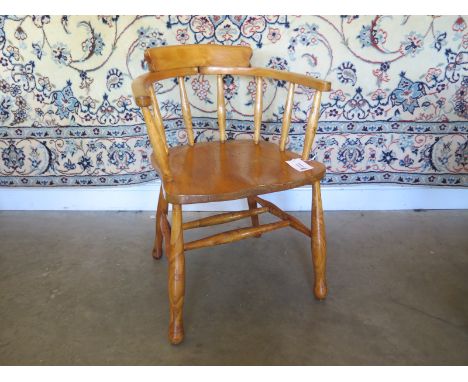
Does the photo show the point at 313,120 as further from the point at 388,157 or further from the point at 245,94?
the point at 388,157

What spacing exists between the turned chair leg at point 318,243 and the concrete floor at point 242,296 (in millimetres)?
52

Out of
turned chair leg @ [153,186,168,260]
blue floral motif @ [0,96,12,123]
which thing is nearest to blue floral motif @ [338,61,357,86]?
turned chair leg @ [153,186,168,260]

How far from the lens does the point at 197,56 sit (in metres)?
1.18

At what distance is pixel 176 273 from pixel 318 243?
44 cm

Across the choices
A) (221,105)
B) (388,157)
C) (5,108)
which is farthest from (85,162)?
(388,157)

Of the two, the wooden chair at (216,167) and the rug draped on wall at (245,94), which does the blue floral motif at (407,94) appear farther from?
the wooden chair at (216,167)

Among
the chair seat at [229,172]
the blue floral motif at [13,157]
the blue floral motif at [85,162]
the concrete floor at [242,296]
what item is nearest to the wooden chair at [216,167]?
the chair seat at [229,172]

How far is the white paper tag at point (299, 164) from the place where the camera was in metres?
1.00

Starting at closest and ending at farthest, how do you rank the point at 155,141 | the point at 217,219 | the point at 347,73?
the point at 155,141 < the point at 217,219 < the point at 347,73

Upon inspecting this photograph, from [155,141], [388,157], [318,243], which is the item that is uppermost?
[155,141]

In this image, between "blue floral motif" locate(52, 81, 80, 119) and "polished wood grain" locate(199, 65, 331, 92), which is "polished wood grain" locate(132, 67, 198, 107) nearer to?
"polished wood grain" locate(199, 65, 331, 92)
